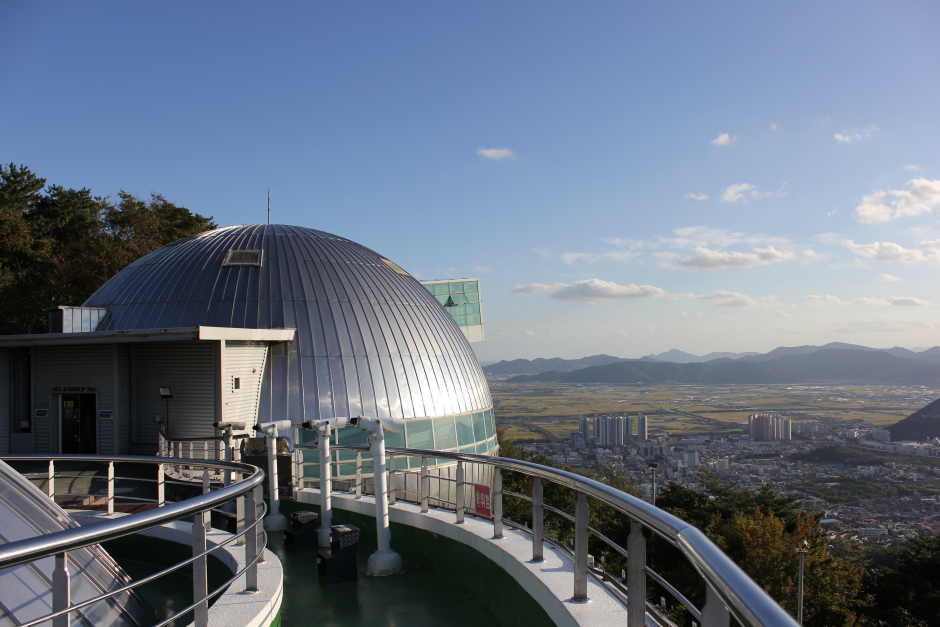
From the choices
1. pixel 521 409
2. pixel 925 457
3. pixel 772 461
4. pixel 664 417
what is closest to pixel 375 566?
pixel 772 461

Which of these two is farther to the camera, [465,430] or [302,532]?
[465,430]

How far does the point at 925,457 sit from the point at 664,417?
143ft

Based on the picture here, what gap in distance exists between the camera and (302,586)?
6.66m

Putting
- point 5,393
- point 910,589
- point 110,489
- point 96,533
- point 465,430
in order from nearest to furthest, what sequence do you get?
point 96,533
point 110,489
point 5,393
point 465,430
point 910,589

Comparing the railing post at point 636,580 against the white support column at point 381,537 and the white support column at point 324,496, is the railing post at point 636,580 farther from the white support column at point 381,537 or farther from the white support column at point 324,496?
the white support column at point 324,496

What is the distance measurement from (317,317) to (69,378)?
22.7 ft

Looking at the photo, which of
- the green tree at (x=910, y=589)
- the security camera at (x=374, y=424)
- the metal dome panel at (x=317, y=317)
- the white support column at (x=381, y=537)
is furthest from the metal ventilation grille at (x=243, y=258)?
the green tree at (x=910, y=589)

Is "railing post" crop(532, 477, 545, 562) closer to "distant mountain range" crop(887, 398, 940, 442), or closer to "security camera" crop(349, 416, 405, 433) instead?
"security camera" crop(349, 416, 405, 433)

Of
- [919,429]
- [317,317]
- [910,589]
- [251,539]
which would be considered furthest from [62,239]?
[919,429]

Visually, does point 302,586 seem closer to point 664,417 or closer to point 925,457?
point 925,457

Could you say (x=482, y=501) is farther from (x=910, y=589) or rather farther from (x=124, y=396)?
(x=910, y=589)

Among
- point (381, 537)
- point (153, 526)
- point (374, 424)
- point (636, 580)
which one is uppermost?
point (153, 526)

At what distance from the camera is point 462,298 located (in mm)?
34281

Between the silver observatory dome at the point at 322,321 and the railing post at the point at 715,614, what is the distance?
51.4ft
